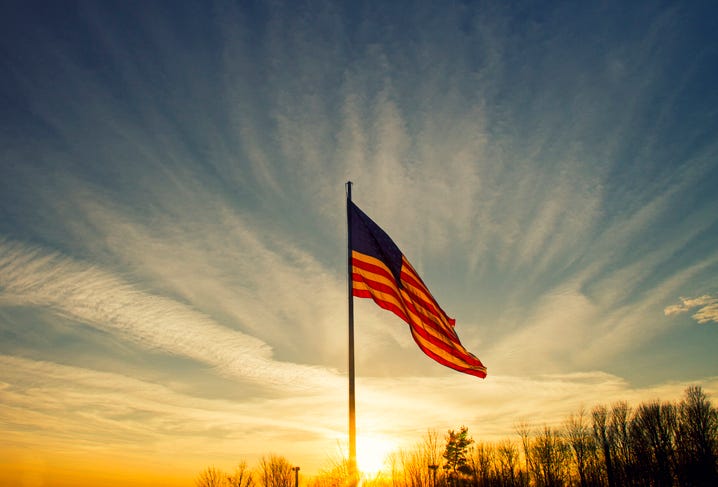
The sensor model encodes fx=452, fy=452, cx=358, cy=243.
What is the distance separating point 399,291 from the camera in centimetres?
1309

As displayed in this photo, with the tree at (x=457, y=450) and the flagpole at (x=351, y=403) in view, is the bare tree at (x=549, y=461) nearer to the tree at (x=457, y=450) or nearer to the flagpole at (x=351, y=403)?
the tree at (x=457, y=450)

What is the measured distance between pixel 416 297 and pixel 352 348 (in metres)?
3.24

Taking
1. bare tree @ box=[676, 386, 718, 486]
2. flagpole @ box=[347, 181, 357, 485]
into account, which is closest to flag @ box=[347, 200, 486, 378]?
flagpole @ box=[347, 181, 357, 485]

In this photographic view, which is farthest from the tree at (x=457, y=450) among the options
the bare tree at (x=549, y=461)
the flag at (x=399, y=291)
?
the flag at (x=399, y=291)

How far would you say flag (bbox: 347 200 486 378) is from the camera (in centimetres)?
1254

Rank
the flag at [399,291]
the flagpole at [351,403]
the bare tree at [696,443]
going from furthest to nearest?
the bare tree at [696,443] < the flag at [399,291] < the flagpole at [351,403]

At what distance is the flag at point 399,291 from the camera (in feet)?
41.1

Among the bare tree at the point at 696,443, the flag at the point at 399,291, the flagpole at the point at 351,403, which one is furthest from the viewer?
the bare tree at the point at 696,443

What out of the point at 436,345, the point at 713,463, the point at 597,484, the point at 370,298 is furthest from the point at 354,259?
the point at 597,484

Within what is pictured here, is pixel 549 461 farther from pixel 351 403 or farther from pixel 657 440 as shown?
pixel 351 403

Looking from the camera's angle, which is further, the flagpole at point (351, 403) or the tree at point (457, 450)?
the tree at point (457, 450)

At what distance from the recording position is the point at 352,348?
1081 centimetres

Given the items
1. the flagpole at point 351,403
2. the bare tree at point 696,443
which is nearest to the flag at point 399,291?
the flagpole at point 351,403

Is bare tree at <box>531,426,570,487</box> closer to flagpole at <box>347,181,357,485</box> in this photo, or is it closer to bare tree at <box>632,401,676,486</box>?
bare tree at <box>632,401,676,486</box>
